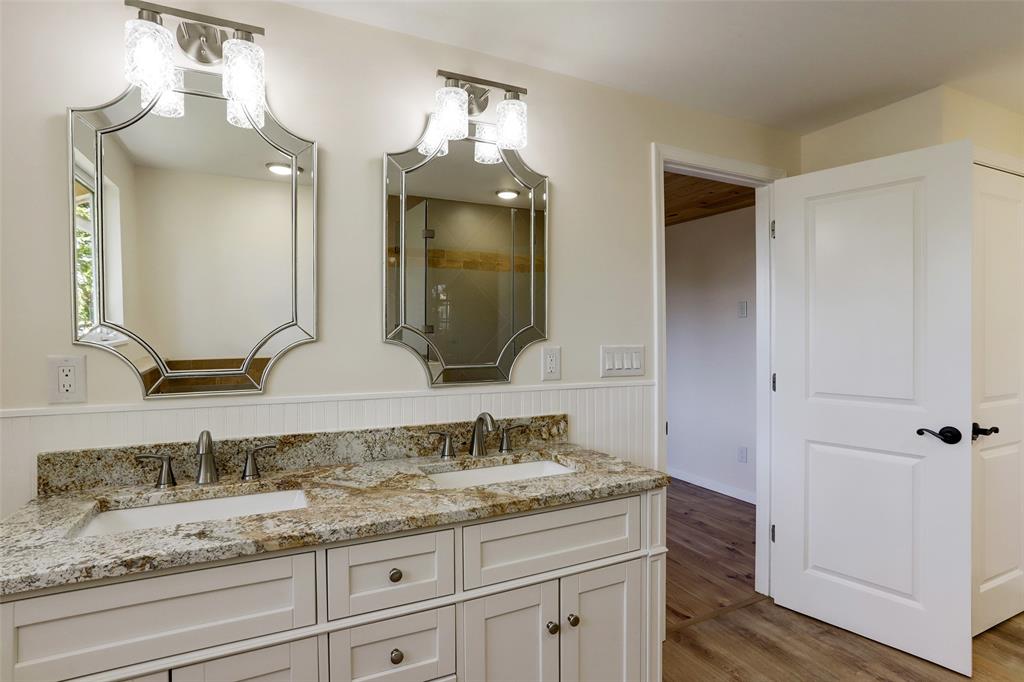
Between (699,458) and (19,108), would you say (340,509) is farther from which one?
(699,458)

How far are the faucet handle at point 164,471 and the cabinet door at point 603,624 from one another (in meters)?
1.10

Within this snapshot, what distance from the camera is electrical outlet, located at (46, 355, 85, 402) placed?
1.43 meters

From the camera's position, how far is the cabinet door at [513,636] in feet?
4.56

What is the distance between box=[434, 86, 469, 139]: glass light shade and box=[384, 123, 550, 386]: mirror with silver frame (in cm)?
11

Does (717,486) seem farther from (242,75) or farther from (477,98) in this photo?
(242,75)

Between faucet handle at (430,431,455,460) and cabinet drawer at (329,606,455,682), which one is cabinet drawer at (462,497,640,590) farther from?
faucet handle at (430,431,455,460)

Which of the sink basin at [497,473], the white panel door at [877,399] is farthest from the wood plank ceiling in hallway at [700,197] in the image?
the sink basin at [497,473]

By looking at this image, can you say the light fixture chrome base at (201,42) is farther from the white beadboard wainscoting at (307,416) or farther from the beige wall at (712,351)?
the beige wall at (712,351)

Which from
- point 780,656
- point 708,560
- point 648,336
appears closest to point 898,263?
point 648,336

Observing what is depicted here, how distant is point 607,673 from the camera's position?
1.61m

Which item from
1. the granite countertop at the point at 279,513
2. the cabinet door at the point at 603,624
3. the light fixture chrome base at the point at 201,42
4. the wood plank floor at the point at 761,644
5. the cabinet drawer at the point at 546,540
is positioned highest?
the light fixture chrome base at the point at 201,42

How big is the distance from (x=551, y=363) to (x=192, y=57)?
4.91 ft

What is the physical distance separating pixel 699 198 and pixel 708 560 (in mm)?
2380

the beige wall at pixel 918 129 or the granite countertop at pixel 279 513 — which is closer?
the granite countertop at pixel 279 513
